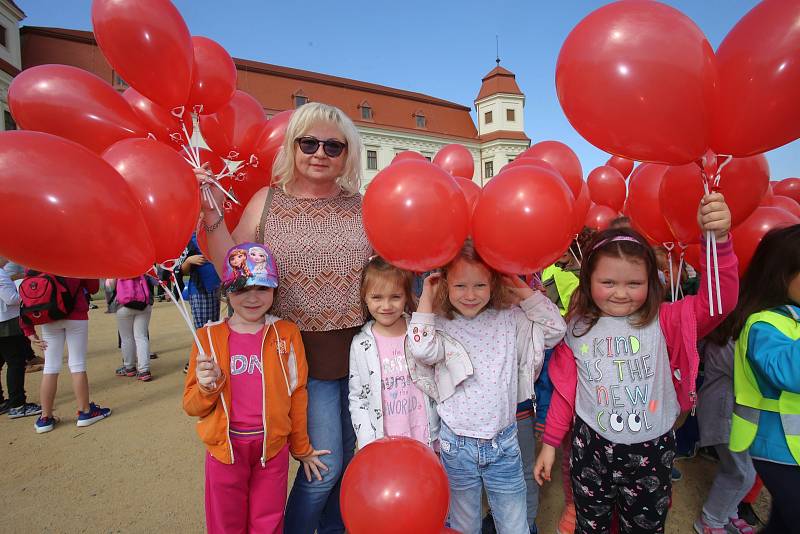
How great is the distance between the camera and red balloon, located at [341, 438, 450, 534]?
45.8 inches

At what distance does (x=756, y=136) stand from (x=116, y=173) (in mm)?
2066

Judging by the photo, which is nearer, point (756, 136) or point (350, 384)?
point (756, 136)

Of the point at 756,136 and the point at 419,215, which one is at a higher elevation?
the point at 756,136

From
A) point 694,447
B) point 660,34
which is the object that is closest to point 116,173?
point 660,34

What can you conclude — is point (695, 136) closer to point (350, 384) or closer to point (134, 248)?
point (350, 384)

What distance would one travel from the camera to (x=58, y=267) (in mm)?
1260

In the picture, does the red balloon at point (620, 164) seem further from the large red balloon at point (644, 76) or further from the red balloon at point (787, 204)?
the large red balloon at point (644, 76)

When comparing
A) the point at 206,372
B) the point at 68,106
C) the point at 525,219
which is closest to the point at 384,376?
the point at 206,372

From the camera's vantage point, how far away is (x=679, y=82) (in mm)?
1198

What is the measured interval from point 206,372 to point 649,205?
2.27 meters

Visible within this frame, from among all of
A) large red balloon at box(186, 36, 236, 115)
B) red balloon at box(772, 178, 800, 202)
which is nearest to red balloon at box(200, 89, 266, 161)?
large red balloon at box(186, 36, 236, 115)

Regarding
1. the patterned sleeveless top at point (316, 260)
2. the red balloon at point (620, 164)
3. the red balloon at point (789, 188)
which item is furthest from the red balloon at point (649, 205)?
the red balloon at point (620, 164)

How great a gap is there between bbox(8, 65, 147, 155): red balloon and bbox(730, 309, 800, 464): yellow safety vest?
2830 mm

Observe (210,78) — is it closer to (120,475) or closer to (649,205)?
(649,205)
